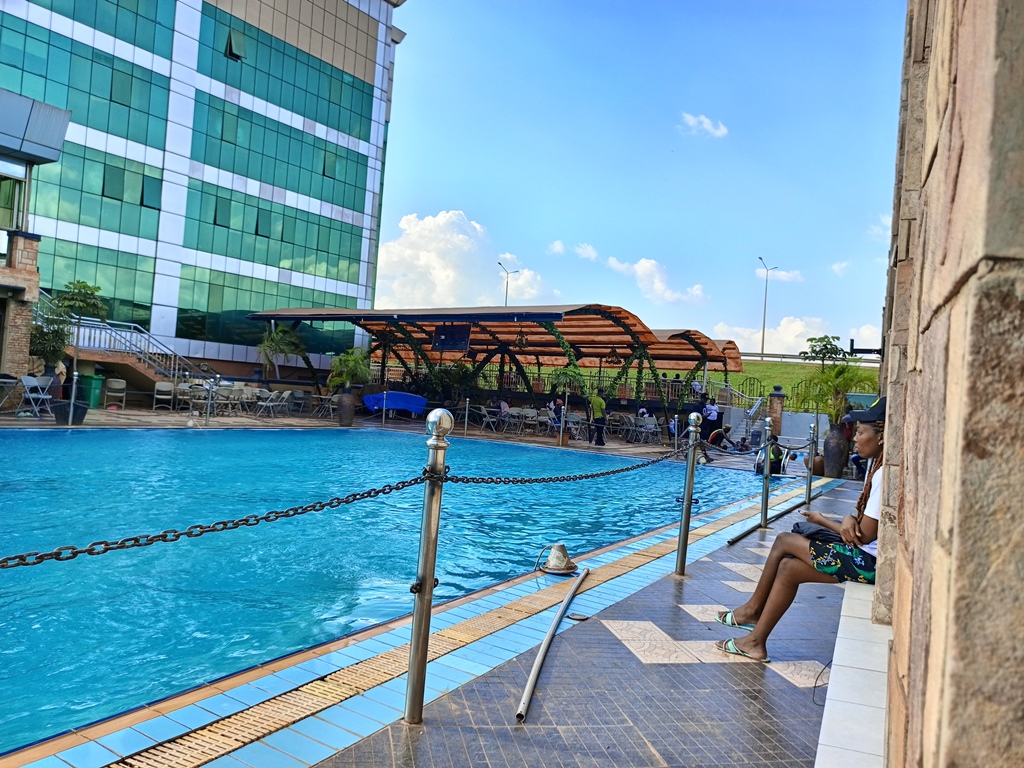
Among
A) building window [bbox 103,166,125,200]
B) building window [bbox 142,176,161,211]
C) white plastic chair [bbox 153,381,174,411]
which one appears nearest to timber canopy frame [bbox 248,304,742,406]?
building window [bbox 142,176,161,211]

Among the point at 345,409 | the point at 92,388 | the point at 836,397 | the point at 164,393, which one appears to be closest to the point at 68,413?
the point at 92,388

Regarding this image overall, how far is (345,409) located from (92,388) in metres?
6.52

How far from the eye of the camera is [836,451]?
15.9m

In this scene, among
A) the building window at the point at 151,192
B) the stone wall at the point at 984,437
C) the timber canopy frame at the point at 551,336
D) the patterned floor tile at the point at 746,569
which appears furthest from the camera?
the building window at the point at 151,192

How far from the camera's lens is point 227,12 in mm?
29500

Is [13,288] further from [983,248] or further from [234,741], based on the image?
[983,248]

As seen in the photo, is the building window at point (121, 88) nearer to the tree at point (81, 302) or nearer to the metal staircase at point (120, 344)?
the tree at point (81, 302)

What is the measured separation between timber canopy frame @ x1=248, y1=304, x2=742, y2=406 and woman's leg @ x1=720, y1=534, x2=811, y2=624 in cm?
1425

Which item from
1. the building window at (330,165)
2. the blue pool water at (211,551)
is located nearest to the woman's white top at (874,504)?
the blue pool water at (211,551)

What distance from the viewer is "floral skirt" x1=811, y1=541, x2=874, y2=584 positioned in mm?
3883

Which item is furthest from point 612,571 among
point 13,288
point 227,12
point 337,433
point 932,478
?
point 227,12

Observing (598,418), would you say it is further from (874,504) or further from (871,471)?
(874,504)

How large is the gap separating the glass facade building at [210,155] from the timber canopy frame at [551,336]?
3268 millimetres

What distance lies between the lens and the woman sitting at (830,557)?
12.8 feet
